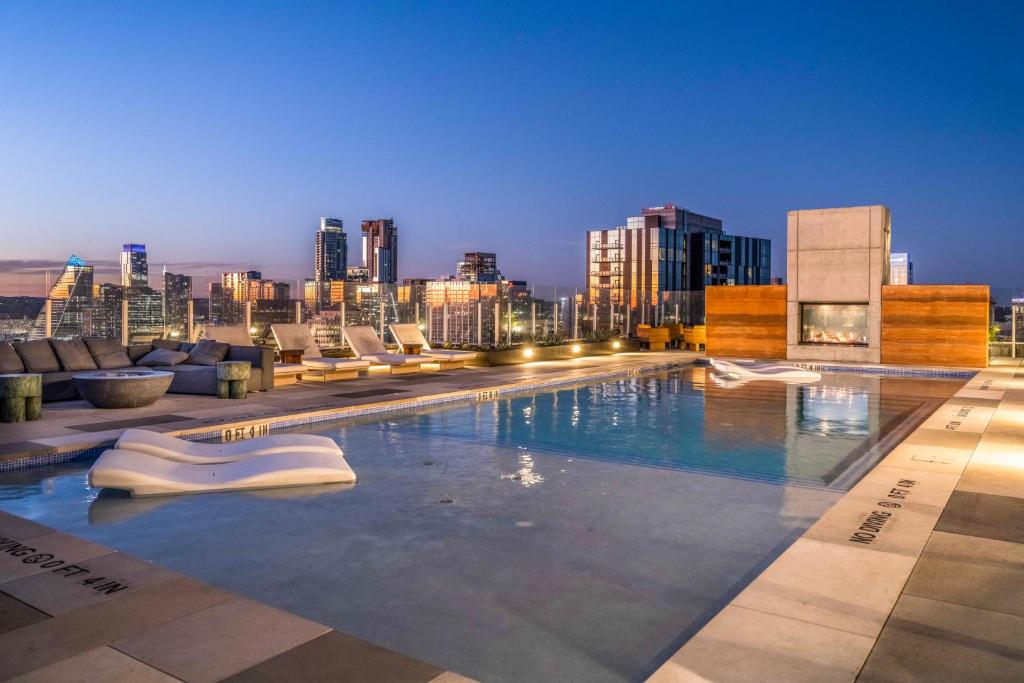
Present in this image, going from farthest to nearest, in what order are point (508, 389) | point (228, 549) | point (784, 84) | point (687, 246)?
point (687, 246), point (784, 84), point (508, 389), point (228, 549)

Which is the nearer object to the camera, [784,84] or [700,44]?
[700,44]

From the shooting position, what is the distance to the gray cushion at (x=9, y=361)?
314 inches

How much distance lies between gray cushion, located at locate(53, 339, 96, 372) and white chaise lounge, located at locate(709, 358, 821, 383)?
9636 millimetres

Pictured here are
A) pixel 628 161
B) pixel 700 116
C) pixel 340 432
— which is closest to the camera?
pixel 340 432

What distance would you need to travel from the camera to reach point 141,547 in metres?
3.79

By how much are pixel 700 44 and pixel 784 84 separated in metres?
4.64

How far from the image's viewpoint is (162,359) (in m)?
9.54

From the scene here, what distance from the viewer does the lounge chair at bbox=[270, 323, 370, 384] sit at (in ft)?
35.8

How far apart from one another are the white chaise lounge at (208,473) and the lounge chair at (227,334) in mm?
5565

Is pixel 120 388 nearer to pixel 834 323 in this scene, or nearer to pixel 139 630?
pixel 139 630

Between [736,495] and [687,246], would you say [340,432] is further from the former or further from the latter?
[687,246]

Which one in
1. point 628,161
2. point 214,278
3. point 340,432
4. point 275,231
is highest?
point 628,161

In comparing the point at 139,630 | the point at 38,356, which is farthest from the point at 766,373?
the point at 139,630

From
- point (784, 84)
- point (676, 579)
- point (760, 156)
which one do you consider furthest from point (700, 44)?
point (676, 579)
